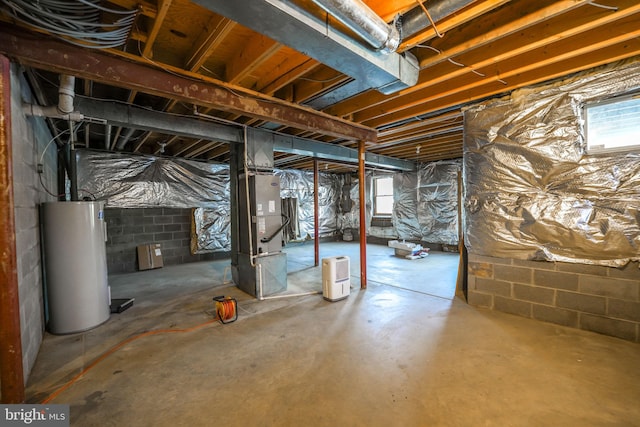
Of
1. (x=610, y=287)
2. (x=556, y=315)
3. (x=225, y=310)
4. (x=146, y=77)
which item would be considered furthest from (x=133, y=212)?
(x=610, y=287)

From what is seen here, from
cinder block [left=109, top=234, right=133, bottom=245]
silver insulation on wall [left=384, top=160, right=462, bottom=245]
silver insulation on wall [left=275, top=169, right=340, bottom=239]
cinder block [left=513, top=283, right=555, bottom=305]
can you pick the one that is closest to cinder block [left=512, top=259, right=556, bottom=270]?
cinder block [left=513, top=283, right=555, bottom=305]

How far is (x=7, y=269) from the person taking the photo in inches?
59.0

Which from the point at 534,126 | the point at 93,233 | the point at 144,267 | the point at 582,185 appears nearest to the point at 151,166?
the point at 144,267

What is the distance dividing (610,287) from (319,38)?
3.11 m

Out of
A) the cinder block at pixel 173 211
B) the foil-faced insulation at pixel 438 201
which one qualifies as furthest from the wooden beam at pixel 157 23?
the foil-faced insulation at pixel 438 201

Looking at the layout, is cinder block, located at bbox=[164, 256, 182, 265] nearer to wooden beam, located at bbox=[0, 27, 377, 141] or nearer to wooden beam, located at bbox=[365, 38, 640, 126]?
wooden beam, located at bbox=[0, 27, 377, 141]

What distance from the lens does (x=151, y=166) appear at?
5082mm

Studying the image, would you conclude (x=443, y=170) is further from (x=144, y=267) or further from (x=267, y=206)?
(x=144, y=267)

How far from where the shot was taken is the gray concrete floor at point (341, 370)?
4.95ft

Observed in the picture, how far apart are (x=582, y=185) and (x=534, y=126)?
2.24ft

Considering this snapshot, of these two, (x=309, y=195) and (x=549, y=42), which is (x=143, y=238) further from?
(x=549, y=42)

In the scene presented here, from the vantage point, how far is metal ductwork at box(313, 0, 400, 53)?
125 cm

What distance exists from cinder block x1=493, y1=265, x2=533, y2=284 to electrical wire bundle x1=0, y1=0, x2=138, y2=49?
3.71m

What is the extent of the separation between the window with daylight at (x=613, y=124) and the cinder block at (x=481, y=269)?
54.7 inches
